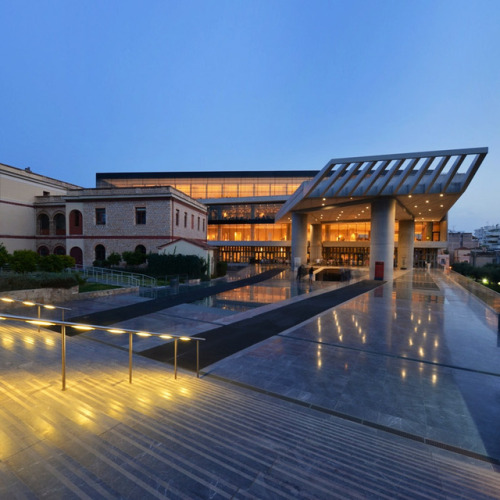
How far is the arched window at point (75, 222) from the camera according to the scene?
30.1 metres

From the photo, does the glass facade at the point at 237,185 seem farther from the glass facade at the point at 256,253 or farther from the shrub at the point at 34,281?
the shrub at the point at 34,281

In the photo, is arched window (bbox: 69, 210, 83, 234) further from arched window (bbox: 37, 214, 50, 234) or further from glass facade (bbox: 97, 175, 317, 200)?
glass facade (bbox: 97, 175, 317, 200)

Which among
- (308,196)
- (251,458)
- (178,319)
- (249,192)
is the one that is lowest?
(178,319)

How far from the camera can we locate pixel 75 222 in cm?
3030

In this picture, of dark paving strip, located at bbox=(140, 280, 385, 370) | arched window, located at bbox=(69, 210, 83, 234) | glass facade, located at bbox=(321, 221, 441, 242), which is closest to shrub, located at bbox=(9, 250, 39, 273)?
dark paving strip, located at bbox=(140, 280, 385, 370)

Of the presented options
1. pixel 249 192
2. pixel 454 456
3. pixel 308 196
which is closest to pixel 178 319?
pixel 454 456

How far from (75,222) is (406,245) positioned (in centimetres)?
4468

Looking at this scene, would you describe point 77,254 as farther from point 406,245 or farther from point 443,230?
point 443,230

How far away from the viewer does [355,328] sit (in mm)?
11172

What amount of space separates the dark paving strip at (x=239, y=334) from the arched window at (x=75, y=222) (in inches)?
1023

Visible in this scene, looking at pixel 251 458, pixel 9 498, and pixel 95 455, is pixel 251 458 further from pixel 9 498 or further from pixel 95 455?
pixel 9 498

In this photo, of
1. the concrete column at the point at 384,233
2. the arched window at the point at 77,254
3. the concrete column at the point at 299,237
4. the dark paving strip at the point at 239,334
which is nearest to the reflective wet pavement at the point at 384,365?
the dark paving strip at the point at 239,334

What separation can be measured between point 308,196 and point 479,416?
84.1 ft

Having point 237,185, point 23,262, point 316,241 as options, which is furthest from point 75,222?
point 316,241
